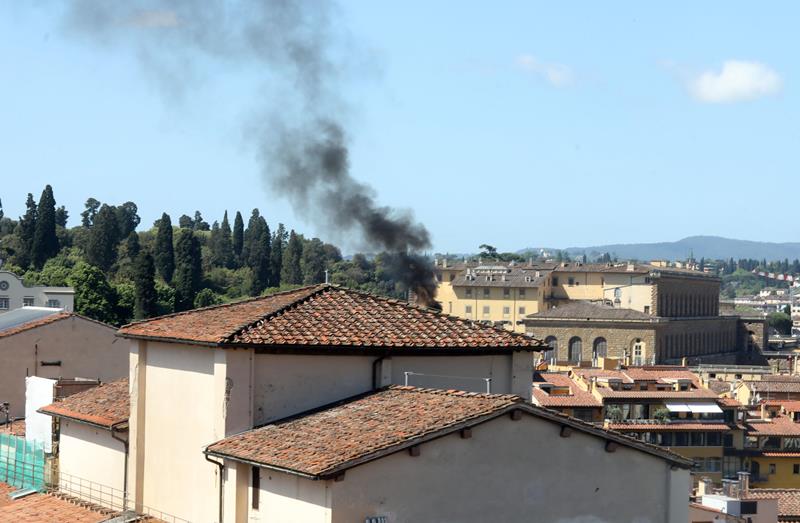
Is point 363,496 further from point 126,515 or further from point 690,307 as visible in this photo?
point 690,307

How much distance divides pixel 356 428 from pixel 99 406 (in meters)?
9.88

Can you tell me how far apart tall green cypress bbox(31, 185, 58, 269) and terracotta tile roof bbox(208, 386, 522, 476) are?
11241cm

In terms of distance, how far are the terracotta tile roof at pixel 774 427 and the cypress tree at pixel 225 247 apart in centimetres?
→ 9481

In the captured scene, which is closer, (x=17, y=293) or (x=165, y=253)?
(x=17, y=293)

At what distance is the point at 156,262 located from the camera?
140 m

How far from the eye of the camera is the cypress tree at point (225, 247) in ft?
543

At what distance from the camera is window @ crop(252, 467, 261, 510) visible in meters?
20.8

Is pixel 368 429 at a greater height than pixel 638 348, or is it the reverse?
pixel 368 429

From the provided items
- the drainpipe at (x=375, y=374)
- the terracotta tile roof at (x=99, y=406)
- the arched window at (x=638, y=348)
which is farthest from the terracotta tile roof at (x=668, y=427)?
the arched window at (x=638, y=348)

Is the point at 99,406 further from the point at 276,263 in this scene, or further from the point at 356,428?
the point at 276,263

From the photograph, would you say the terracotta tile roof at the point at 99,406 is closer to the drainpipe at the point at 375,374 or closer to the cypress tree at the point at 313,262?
the drainpipe at the point at 375,374

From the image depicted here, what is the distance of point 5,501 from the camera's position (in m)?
30.0

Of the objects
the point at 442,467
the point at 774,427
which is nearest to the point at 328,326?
the point at 442,467

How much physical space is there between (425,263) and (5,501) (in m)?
45.2
